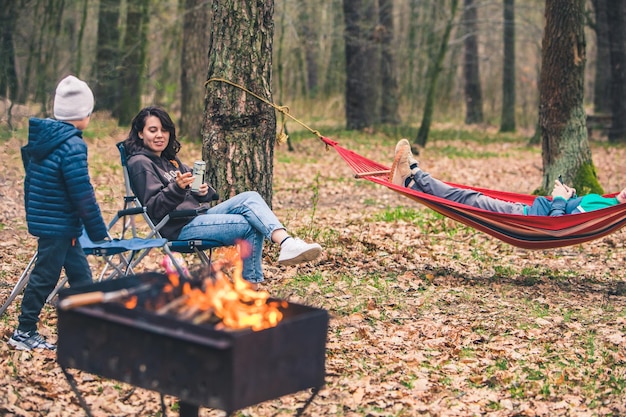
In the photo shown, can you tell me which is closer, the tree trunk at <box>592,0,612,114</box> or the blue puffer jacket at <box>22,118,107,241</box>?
the blue puffer jacket at <box>22,118,107,241</box>

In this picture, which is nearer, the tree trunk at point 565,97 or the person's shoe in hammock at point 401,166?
the person's shoe in hammock at point 401,166

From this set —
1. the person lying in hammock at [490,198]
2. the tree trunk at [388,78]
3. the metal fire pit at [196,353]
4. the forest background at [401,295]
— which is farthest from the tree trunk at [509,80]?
the metal fire pit at [196,353]

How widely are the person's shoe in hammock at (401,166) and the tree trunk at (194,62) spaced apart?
8508 mm

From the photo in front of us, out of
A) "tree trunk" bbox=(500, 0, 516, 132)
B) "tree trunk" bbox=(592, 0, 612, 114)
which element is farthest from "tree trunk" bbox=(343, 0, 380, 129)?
"tree trunk" bbox=(592, 0, 612, 114)

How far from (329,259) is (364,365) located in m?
2.36

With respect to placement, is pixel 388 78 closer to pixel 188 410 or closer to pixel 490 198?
pixel 490 198

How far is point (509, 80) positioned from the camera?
74.7 ft

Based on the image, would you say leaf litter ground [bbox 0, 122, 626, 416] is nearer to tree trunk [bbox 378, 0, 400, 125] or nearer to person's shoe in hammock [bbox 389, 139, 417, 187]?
person's shoe in hammock [bbox 389, 139, 417, 187]

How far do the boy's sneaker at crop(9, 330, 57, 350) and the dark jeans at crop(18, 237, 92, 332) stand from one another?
0.10 ft

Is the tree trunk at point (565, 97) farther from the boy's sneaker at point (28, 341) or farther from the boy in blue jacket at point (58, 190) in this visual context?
the boy's sneaker at point (28, 341)

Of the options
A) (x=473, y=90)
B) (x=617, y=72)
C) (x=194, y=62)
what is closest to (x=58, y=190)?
(x=194, y=62)

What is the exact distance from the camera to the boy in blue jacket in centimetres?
420

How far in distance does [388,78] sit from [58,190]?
17.9 meters

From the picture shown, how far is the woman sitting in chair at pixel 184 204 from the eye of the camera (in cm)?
517
